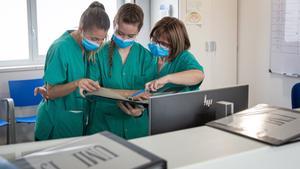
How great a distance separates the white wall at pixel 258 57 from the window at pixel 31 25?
5.91 feet

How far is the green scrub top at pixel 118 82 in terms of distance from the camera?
1.86 m

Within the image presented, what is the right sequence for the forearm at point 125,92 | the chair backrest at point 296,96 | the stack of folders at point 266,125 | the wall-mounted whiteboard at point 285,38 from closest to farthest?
the stack of folders at point 266,125 < the forearm at point 125,92 < the chair backrest at point 296,96 < the wall-mounted whiteboard at point 285,38

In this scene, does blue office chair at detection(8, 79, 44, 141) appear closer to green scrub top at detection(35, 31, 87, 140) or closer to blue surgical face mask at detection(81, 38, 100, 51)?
green scrub top at detection(35, 31, 87, 140)

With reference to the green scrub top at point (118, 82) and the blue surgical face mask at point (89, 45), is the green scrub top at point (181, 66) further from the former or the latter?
the blue surgical face mask at point (89, 45)

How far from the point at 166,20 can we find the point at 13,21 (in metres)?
2.44

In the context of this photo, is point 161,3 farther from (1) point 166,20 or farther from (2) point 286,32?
(1) point 166,20

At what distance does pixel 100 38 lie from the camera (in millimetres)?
1880

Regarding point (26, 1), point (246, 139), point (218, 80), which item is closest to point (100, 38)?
point (246, 139)

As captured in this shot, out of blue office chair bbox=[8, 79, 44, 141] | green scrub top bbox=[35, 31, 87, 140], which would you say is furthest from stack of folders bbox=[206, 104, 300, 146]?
blue office chair bbox=[8, 79, 44, 141]

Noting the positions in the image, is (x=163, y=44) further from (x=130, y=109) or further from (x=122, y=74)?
(x=130, y=109)

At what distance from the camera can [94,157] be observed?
26.0 inches

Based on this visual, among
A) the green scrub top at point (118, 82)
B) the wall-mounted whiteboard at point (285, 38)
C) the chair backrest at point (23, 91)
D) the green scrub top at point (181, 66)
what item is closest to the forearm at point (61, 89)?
the green scrub top at point (118, 82)

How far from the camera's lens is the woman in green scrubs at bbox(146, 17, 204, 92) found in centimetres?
185

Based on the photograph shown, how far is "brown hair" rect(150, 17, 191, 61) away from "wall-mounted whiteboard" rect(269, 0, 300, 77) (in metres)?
1.93
